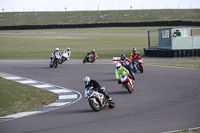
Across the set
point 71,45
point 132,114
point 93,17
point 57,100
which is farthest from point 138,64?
point 93,17

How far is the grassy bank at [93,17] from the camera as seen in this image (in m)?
88.4

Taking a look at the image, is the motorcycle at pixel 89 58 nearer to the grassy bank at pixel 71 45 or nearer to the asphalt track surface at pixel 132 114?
the grassy bank at pixel 71 45

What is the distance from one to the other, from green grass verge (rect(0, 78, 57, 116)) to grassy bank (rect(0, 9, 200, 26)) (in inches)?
2817

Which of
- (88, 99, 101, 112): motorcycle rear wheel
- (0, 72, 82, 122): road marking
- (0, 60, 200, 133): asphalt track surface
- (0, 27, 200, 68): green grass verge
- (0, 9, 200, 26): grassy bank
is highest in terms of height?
(0, 9, 200, 26): grassy bank

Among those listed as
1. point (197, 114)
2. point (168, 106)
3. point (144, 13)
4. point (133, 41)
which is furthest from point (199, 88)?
point (144, 13)

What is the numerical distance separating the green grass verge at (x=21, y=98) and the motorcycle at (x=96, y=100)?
239cm

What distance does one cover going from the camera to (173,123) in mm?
9789

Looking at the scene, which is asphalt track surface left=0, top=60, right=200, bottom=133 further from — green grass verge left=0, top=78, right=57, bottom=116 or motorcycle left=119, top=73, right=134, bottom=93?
green grass verge left=0, top=78, right=57, bottom=116

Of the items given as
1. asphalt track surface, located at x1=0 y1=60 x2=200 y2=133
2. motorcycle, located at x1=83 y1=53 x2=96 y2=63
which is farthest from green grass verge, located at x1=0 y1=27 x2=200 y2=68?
asphalt track surface, located at x1=0 y1=60 x2=200 y2=133

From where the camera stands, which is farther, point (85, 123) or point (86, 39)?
point (86, 39)

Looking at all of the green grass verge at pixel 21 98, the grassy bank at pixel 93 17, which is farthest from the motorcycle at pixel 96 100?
the grassy bank at pixel 93 17

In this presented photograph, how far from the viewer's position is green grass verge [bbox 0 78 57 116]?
526 inches

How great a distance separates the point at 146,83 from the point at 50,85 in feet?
14.7

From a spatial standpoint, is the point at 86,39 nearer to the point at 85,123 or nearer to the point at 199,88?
the point at 199,88
